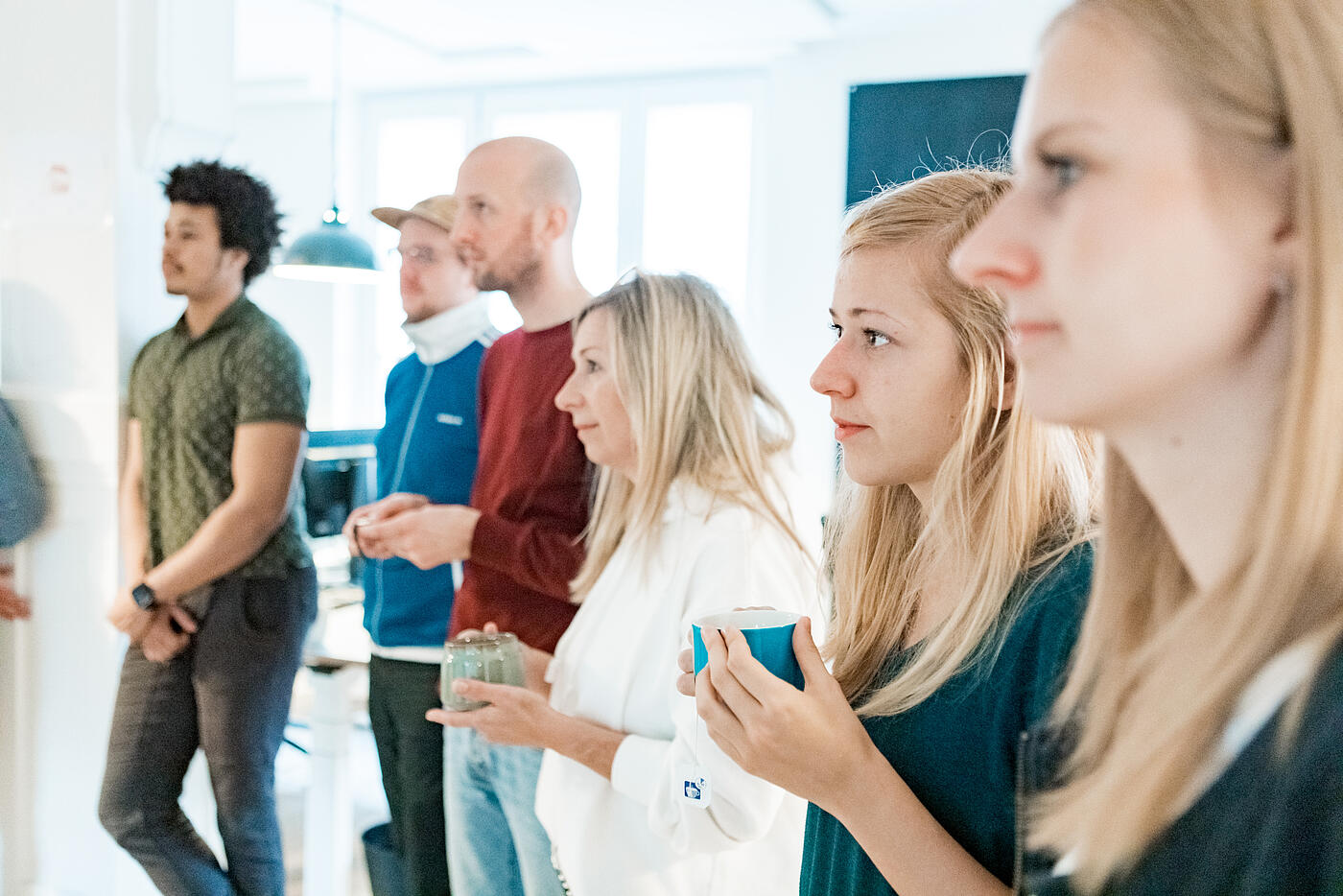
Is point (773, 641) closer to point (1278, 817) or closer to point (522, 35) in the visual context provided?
point (1278, 817)

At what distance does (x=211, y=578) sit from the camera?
2.18 m

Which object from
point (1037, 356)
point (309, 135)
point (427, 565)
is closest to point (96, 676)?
point (427, 565)

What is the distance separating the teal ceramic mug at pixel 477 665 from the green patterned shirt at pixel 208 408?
0.94 metres

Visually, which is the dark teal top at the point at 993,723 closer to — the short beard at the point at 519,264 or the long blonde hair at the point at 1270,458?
the long blonde hair at the point at 1270,458

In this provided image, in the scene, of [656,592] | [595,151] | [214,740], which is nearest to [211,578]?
[214,740]

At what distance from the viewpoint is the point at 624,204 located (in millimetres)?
5926

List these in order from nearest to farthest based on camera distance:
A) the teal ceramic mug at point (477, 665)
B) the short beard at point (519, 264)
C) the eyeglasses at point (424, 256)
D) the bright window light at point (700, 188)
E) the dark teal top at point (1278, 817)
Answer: the dark teal top at point (1278, 817), the teal ceramic mug at point (477, 665), the short beard at point (519, 264), the eyeglasses at point (424, 256), the bright window light at point (700, 188)

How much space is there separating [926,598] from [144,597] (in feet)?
6.06

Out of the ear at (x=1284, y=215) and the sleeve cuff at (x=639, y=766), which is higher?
the ear at (x=1284, y=215)

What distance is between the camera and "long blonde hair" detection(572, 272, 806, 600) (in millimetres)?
1433

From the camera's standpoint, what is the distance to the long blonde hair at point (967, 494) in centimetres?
81

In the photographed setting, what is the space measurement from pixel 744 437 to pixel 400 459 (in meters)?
0.85

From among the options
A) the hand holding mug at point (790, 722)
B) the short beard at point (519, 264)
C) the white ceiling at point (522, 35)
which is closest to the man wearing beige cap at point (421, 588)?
the short beard at point (519, 264)

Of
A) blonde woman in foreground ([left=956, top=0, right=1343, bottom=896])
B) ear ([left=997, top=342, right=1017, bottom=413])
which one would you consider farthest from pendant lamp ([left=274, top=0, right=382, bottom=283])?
blonde woman in foreground ([left=956, top=0, right=1343, bottom=896])
